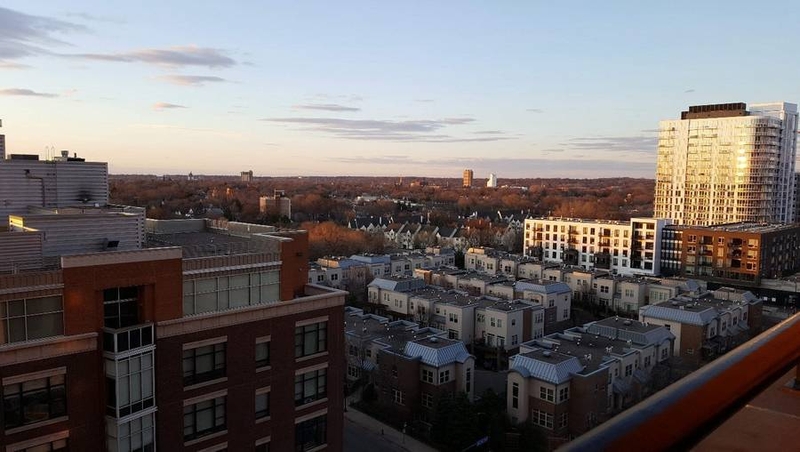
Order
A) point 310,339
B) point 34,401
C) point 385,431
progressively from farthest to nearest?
point 385,431 → point 310,339 → point 34,401

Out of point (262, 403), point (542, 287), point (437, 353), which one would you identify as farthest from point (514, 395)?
point (542, 287)

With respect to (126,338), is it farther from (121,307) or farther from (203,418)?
(203,418)

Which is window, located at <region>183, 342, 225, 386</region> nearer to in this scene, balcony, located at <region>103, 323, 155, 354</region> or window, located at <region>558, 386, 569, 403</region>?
balcony, located at <region>103, 323, 155, 354</region>

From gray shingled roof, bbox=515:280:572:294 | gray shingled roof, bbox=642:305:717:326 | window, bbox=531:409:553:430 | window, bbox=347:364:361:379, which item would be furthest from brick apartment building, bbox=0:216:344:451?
gray shingled roof, bbox=515:280:572:294

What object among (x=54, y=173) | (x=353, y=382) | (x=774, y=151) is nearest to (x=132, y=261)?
(x=54, y=173)

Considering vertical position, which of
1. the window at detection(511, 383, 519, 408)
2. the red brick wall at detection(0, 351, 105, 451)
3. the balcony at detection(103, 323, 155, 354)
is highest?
the balcony at detection(103, 323, 155, 354)

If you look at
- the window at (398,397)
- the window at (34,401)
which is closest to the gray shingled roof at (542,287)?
the window at (398,397)
